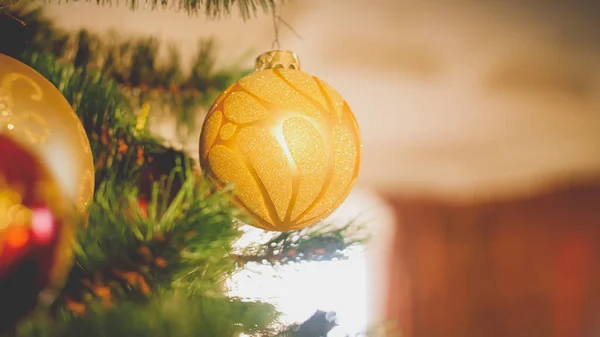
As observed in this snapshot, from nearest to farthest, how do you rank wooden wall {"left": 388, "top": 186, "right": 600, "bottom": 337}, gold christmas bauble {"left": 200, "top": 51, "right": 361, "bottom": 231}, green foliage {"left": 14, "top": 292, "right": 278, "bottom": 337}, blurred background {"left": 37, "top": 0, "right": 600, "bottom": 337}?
green foliage {"left": 14, "top": 292, "right": 278, "bottom": 337} → gold christmas bauble {"left": 200, "top": 51, "right": 361, "bottom": 231} → blurred background {"left": 37, "top": 0, "right": 600, "bottom": 337} → wooden wall {"left": 388, "top": 186, "right": 600, "bottom": 337}

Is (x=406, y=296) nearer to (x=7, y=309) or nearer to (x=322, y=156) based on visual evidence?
(x=322, y=156)

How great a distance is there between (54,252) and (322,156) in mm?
256

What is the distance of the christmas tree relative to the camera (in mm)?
175

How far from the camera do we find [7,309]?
7.6 inches

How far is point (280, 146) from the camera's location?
0.41m

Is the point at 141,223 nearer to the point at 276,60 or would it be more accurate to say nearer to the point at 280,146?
the point at 280,146

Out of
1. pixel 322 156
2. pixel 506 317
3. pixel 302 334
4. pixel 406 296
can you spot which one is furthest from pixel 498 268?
pixel 302 334

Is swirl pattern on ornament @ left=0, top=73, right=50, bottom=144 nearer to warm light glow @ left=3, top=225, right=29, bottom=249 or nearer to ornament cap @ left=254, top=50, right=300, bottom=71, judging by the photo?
warm light glow @ left=3, top=225, right=29, bottom=249

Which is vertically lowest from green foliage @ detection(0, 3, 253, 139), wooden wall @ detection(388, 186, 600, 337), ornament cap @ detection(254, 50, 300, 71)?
wooden wall @ detection(388, 186, 600, 337)

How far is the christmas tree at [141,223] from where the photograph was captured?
175mm

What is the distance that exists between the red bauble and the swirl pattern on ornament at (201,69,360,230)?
8.6 inches

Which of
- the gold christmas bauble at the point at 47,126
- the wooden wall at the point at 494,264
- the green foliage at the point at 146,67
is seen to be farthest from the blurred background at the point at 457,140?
the gold christmas bauble at the point at 47,126

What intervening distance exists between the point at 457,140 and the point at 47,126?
208 centimetres

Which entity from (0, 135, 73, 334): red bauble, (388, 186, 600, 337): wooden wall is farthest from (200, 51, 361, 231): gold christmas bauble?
(388, 186, 600, 337): wooden wall
